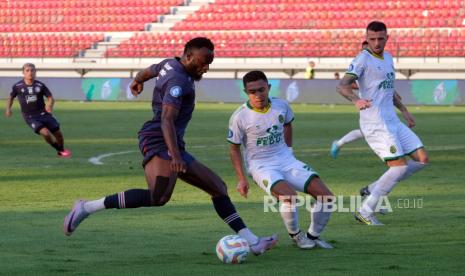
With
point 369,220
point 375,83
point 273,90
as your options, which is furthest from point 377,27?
point 273,90

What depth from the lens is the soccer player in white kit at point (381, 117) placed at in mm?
10891

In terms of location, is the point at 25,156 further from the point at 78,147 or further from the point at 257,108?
the point at 257,108

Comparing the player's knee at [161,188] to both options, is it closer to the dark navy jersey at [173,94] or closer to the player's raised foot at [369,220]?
the dark navy jersey at [173,94]

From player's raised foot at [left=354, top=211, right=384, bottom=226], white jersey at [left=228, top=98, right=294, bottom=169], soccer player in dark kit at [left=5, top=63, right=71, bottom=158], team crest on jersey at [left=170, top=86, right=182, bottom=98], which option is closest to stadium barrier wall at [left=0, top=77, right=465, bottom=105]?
soccer player in dark kit at [left=5, top=63, right=71, bottom=158]

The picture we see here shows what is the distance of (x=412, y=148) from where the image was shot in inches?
436

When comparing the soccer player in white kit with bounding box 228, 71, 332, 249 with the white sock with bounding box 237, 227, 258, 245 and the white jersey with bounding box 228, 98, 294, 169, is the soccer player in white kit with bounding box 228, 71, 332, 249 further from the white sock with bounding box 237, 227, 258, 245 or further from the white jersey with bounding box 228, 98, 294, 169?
the white sock with bounding box 237, 227, 258, 245

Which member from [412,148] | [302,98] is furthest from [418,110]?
[412,148]

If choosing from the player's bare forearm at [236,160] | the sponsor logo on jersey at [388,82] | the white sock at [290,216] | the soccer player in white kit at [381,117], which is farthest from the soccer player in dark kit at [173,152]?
the sponsor logo on jersey at [388,82]

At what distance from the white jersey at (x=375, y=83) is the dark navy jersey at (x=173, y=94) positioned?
293 centimetres

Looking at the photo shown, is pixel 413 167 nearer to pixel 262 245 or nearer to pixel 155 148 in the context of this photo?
pixel 262 245

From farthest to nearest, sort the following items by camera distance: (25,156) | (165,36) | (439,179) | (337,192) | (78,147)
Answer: (165,36) < (78,147) < (25,156) < (439,179) < (337,192)

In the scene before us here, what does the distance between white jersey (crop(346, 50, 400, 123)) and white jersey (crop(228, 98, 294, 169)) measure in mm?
2137

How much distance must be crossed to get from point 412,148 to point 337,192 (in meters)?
2.58

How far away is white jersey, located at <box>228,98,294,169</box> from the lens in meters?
9.10
